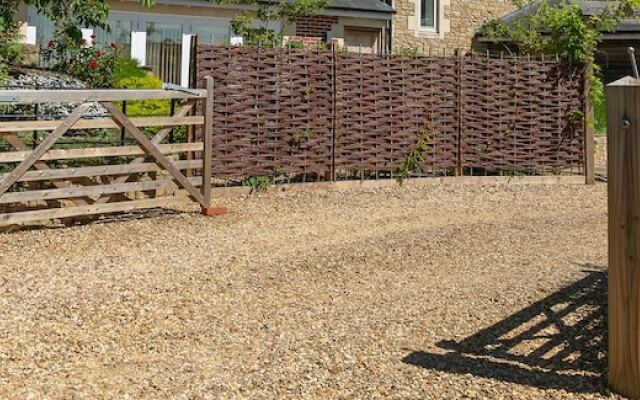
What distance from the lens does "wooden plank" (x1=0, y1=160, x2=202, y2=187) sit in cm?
841

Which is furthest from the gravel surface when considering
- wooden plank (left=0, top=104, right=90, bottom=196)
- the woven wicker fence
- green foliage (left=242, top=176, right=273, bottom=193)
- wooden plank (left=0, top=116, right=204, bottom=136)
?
the woven wicker fence

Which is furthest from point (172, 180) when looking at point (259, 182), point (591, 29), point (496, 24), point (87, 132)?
point (496, 24)

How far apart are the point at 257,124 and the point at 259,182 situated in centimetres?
80

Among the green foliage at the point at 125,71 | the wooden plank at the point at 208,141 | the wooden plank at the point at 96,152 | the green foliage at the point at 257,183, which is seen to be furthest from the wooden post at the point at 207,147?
the green foliage at the point at 125,71

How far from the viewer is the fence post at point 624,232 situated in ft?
13.3

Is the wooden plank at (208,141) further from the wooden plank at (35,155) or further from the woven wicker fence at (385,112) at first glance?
the wooden plank at (35,155)

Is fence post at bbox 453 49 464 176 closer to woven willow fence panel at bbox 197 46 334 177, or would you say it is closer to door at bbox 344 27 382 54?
woven willow fence panel at bbox 197 46 334 177

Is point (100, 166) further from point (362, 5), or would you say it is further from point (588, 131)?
point (362, 5)

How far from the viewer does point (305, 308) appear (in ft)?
19.6

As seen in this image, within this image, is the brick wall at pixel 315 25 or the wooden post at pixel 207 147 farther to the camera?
the brick wall at pixel 315 25

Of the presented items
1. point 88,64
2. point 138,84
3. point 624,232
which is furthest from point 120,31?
point 624,232

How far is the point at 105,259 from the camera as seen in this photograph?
24.5 ft

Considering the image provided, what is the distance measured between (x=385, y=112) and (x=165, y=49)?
27.9 ft

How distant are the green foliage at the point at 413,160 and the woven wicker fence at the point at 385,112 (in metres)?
0.06
